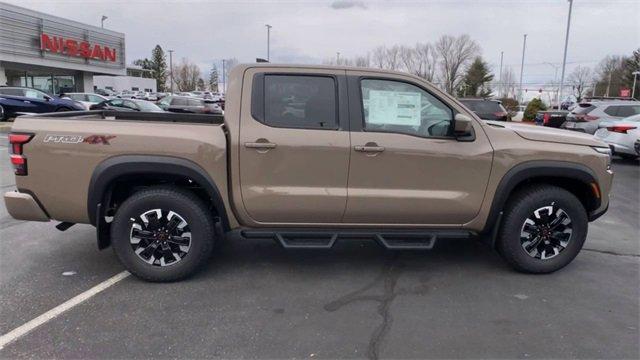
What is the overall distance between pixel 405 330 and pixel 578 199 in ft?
7.76

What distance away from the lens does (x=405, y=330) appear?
3.56 m

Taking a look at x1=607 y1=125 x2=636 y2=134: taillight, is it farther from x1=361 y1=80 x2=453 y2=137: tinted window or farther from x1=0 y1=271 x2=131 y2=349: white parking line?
x1=0 y1=271 x2=131 y2=349: white parking line

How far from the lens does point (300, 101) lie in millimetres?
4305

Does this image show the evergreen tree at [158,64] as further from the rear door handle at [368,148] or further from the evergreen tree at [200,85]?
the rear door handle at [368,148]

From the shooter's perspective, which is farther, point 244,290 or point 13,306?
point 244,290

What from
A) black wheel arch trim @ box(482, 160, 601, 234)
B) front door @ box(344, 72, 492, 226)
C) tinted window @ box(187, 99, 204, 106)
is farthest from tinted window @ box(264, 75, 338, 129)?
tinted window @ box(187, 99, 204, 106)

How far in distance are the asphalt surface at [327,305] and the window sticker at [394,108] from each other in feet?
4.67

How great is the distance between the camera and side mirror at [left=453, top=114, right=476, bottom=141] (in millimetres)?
4188

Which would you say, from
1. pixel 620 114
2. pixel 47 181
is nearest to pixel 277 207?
pixel 47 181

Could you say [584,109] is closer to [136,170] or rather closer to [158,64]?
[136,170]

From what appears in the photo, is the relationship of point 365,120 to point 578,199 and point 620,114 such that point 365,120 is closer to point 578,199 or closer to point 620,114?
point 578,199

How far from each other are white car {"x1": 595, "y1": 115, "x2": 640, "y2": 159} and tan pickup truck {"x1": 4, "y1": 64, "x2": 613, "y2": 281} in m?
8.25

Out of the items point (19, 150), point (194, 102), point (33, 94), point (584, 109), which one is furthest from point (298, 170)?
point (194, 102)

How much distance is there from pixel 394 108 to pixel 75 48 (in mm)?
43898
